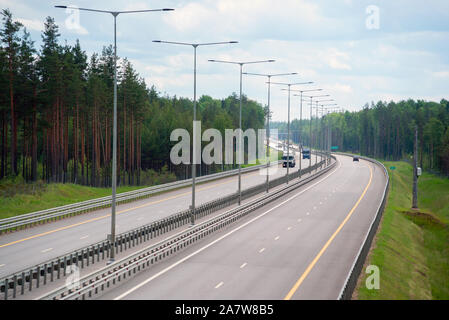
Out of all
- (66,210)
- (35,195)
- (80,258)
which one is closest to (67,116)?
(35,195)

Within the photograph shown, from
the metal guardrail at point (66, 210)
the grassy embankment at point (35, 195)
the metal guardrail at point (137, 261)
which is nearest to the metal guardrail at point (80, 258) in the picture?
the metal guardrail at point (137, 261)

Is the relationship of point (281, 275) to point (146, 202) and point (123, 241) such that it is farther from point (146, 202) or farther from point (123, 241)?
point (146, 202)

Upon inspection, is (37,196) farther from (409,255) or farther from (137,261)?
(409,255)

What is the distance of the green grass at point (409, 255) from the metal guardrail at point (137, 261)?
1026cm

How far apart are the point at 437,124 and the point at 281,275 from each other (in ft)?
429

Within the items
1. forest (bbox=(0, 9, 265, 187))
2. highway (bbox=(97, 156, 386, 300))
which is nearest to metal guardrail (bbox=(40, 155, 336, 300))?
highway (bbox=(97, 156, 386, 300))

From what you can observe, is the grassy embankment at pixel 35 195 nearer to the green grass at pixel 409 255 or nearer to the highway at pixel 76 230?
the highway at pixel 76 230

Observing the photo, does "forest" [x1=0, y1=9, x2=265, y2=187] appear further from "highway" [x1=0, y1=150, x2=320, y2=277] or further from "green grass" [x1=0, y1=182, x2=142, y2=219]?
"highway" [x1=0, y1=150, x2=320, y2=277]

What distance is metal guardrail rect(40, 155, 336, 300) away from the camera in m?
21.6

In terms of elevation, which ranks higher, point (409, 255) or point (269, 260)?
point (269, 260)

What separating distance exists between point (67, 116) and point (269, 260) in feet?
193

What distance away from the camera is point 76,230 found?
38219 millimetres

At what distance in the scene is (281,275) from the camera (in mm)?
26234

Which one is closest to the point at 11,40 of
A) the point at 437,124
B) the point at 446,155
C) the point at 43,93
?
the point at 43,93
